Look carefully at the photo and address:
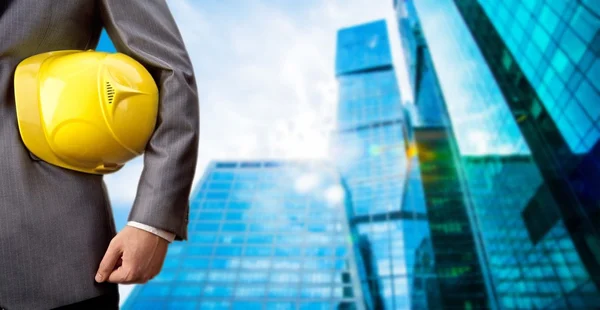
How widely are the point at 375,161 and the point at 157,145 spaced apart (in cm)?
7822

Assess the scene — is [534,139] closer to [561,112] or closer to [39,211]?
[561,112]

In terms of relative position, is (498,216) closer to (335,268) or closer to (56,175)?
(335,268)

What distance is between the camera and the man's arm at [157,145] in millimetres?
1077

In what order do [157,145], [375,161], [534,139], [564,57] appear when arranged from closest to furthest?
[157,145], [564,57], [534,139], [375,161]

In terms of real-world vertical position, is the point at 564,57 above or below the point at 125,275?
below

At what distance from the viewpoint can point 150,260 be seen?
111cm

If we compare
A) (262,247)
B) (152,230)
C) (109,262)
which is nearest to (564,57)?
(152,230)

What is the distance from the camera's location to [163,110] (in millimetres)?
1197

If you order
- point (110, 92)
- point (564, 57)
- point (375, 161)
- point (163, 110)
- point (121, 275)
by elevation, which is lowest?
point (375, 161)

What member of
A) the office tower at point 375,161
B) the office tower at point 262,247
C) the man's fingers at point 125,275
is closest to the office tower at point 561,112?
the man's fingers at point 125,275

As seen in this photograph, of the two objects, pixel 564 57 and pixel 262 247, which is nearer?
pixel 564 57

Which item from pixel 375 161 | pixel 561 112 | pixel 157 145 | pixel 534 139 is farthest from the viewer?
pixel 375 161

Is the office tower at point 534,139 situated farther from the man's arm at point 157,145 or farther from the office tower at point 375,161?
the office tower at point 375,161

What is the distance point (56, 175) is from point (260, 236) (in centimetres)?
6724
